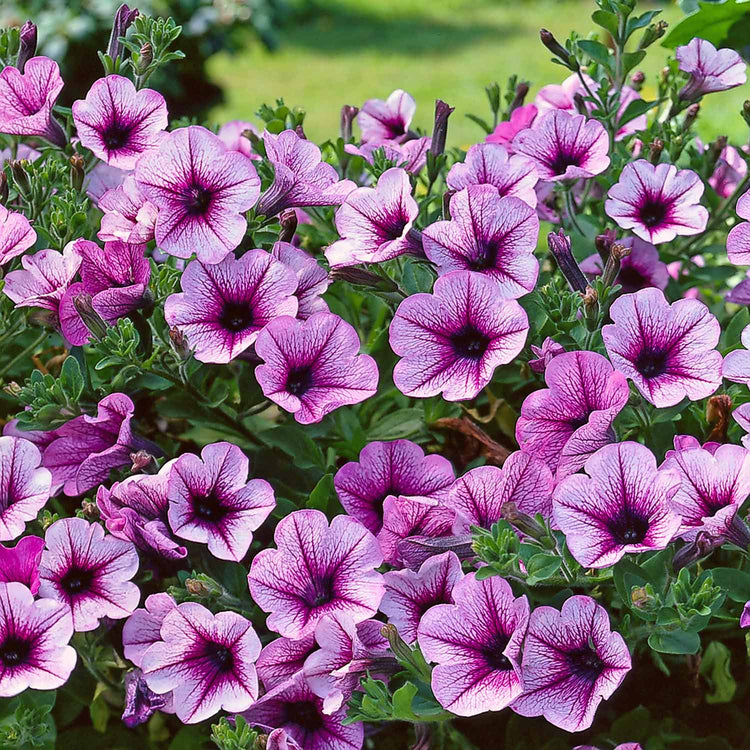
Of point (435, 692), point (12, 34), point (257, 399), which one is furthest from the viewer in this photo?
point (12, 34)

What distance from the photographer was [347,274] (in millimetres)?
1025

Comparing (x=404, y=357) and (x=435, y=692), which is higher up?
(x=404, y=357)

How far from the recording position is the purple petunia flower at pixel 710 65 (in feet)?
4.13

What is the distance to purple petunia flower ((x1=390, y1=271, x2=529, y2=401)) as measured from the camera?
0.97 m

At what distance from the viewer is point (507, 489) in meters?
0.96

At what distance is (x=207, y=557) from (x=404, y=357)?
295 millimetres

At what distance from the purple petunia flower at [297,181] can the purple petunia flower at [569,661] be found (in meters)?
0.49

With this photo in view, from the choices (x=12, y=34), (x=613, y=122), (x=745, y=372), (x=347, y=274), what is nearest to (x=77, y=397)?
(x=347, y=274)

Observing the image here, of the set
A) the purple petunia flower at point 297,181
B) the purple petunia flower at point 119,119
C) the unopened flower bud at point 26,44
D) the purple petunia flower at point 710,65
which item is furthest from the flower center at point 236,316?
the purple petunia flower at point 710,65

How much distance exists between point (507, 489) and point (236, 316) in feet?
1.05

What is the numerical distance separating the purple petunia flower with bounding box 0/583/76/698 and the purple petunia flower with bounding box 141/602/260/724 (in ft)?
0.25

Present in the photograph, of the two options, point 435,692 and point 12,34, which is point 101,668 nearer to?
point 435,692

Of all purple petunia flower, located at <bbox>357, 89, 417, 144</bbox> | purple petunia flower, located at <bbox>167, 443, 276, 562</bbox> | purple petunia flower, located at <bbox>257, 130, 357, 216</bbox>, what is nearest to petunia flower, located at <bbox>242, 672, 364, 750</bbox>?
purple petunia flower, located at <bbox>167, 443, 276, 562</bbox>

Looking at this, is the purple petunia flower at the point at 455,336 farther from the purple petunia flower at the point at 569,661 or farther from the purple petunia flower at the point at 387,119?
the purple petunia flower at the point at 387,119
